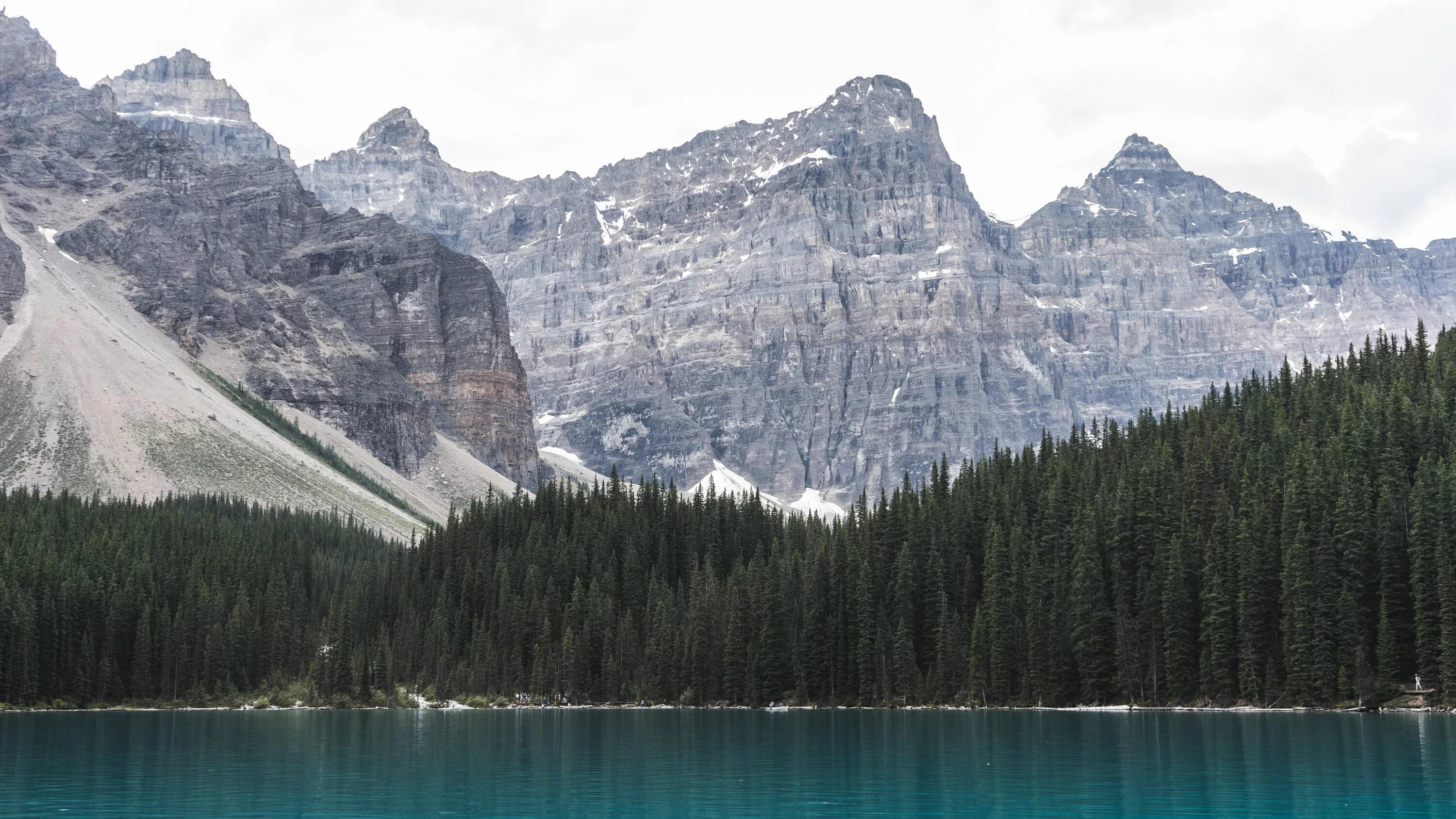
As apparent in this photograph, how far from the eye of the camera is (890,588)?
431 ft

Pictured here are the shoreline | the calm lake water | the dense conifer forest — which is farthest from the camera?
the dense conifer forest

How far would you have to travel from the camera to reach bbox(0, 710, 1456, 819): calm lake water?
159 feet

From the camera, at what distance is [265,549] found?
192250mm

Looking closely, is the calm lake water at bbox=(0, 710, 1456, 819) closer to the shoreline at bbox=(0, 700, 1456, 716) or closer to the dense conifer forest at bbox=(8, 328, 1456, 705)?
the shoreline at bbox=(0, 700, 1456, 716)

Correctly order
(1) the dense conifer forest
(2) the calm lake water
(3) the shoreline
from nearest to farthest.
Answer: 1. (2) the calm lake water
2. (3) the shoreline
3. (1) the dense conifer forest

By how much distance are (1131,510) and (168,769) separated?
7807 cm

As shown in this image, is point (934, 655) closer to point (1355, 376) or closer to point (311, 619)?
point (1355, 376)

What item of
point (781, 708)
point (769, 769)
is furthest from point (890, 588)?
point (769, 769)

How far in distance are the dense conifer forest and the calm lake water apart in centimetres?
1130

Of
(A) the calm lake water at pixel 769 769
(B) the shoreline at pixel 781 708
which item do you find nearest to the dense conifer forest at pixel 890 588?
(B) the shoreline at pixel 781 708

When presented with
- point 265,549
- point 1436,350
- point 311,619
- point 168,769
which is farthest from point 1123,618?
point 265,549

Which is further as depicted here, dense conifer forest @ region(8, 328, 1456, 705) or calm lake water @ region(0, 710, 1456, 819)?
dense conifer forest @ region(8, 328, 1456, 705)

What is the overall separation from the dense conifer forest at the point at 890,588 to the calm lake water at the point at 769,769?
11.3m

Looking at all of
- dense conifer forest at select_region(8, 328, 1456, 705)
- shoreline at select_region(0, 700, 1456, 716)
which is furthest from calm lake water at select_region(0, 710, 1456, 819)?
dense conifer forest at select_region(8, 328, 1456, 705)
